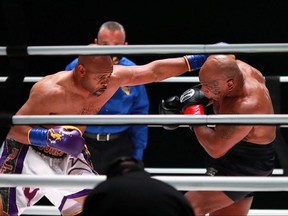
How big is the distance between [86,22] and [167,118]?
1759mm

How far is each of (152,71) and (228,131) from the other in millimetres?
379

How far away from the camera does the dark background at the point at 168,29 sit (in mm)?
3084

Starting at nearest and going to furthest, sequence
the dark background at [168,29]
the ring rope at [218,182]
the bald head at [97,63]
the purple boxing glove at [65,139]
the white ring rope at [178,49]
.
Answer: the ring rope at [218,182]
the white ring rope at [178,49]
the purple boxing glove at [65,139]
the bald head at [97,63]
the dark background at [168,29]

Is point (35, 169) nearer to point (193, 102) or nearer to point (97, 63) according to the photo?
point (97, 63)

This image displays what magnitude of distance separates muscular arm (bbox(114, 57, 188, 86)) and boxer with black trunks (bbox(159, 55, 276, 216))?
92 millimetres

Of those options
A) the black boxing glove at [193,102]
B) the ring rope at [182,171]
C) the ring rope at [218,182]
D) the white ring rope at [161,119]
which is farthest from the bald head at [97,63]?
the ring rope at [182,171]

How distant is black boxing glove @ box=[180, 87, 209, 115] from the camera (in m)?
2.10

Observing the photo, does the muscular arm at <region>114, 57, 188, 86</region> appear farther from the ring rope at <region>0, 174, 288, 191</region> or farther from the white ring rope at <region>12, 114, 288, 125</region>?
the ring rope at <region>0, 174, 288, 191</region>

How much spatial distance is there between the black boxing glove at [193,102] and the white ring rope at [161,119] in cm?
50

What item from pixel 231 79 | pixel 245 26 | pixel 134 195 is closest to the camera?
pixel 134 195

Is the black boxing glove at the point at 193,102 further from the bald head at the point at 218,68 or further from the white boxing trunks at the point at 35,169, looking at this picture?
the white boxing trunks at the point at 35,169

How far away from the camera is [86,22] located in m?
3.22

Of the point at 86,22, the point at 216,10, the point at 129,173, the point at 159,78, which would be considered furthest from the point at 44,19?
the point at 129,173

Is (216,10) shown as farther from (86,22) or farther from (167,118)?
(167,118)
